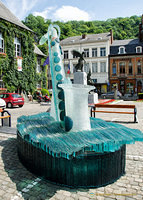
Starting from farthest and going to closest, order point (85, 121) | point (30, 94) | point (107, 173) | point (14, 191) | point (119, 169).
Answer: point (30, 94), point (85, 121), point (119, 169), point (107, 173), point (14, 191)

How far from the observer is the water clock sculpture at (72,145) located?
3.23 meters

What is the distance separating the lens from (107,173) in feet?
11.0

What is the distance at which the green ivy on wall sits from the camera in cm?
2239

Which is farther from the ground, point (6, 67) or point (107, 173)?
point (6, 67)

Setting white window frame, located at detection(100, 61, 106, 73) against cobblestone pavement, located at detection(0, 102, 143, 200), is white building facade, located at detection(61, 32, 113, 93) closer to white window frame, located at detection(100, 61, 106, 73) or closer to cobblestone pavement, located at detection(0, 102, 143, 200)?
white window frame, located at detection(100, 61, 106, 73)

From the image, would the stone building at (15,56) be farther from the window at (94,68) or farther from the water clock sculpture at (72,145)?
the water clock sculpture at (72,145)

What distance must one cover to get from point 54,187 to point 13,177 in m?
0.94

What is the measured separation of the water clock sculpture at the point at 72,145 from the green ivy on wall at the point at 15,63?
762 inches

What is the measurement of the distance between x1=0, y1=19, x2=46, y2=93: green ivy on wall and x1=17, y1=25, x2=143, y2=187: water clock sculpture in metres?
19.4

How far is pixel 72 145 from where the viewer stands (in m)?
3.34

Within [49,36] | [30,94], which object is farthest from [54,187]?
[30,94]

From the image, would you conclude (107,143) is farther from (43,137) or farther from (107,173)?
(43,137)

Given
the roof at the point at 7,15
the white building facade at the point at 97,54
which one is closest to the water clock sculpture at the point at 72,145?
the roof at the point at 7,15

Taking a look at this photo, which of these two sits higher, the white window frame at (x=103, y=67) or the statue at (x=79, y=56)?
the white window frame at (x=103, y=67)
